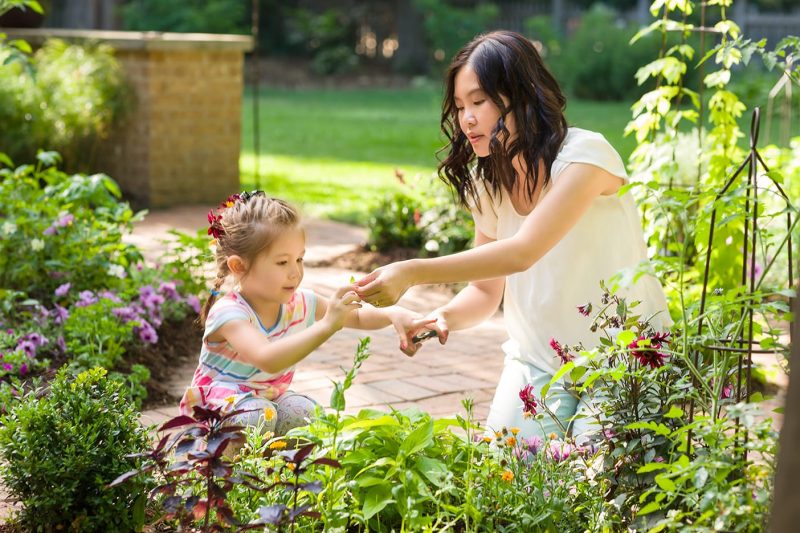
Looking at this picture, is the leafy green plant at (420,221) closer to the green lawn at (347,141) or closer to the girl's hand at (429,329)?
the green lawn at (347,141)

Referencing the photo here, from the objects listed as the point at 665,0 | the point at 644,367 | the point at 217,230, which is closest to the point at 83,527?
the point at 217,230

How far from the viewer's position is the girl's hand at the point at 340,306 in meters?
2.74

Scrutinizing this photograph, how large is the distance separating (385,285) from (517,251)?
44 cm

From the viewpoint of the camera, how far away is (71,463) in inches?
100

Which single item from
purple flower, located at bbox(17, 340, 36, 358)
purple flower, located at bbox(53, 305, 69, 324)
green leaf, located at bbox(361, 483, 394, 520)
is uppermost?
green leaf, located at bbox(361, 483, 394, 520)

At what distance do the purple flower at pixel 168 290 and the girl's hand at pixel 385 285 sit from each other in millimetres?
2299

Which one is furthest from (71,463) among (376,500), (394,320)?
(394,320)

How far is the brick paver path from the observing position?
4.14m

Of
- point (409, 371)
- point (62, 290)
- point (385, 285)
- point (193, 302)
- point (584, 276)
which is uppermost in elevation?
point (385, 285)

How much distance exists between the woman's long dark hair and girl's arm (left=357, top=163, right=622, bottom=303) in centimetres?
16

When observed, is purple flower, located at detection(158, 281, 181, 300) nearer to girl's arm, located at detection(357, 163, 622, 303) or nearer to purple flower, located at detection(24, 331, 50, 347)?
purple flower, located at detection(24, 331, 50, 347)

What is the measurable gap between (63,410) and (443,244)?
3875 millimetres

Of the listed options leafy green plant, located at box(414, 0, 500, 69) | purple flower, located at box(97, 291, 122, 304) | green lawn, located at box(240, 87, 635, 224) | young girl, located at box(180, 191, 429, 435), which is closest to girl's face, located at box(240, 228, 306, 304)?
young girl, located at box(180, 191, 429, 435)

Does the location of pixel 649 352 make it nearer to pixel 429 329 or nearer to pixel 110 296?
pixel 429 329
